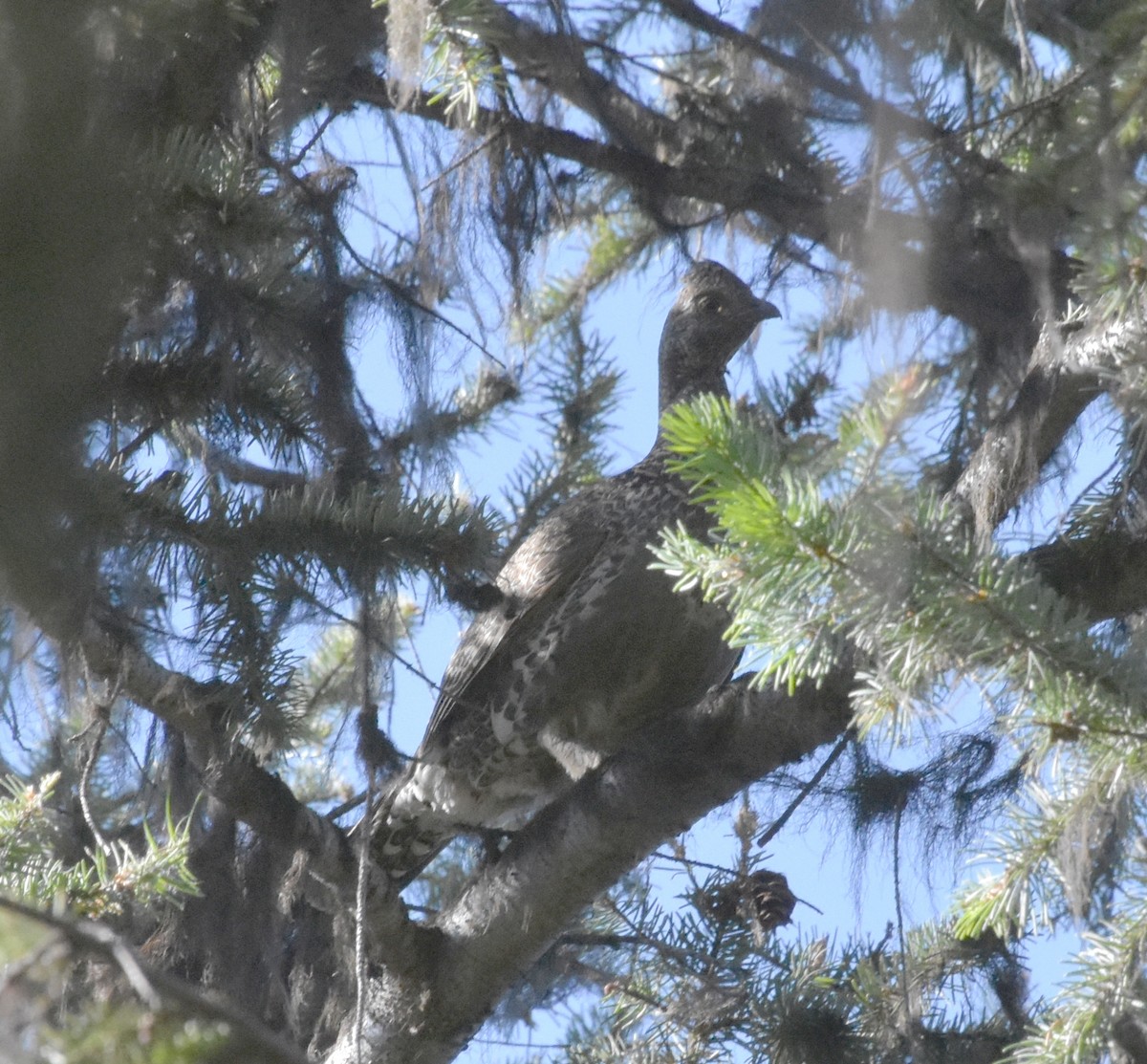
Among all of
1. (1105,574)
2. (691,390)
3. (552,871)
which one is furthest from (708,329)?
(1105,574)

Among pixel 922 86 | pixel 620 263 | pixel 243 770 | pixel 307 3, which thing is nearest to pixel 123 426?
pixel 243 770

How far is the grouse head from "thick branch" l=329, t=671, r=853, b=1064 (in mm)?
1710

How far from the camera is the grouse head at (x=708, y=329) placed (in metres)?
4.63

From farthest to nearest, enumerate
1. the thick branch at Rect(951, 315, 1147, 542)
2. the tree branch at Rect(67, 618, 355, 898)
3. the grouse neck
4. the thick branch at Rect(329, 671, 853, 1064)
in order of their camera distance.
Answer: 1. the grouse neck
2. the thick branch at Rect(329, 671, 853, 1064)
3. the tree branch at Rect(67, 618, 355, 898)
4. the thick branch at Rect(951, 315, 1147, 542)

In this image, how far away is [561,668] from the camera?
13.0 ft

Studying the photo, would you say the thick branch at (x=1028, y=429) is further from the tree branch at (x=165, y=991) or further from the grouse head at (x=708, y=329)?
the grouse head at (x=708, y=329)

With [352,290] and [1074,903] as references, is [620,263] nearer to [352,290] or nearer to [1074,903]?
[352,290]

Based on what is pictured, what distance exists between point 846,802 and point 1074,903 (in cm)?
140

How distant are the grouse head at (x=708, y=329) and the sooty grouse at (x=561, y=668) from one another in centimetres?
47

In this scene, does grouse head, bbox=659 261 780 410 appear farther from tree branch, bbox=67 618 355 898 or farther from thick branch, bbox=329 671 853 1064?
tree branch, bbox=67 618 355 898

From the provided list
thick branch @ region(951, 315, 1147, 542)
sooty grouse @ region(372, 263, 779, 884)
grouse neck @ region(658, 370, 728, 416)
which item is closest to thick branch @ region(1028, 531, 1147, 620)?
thick branch @ region(951, 315, 1147, 542)

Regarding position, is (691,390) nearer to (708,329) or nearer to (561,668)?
(708,329)

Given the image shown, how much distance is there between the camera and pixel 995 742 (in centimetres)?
351

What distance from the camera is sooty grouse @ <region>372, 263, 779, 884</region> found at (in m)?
3.92
